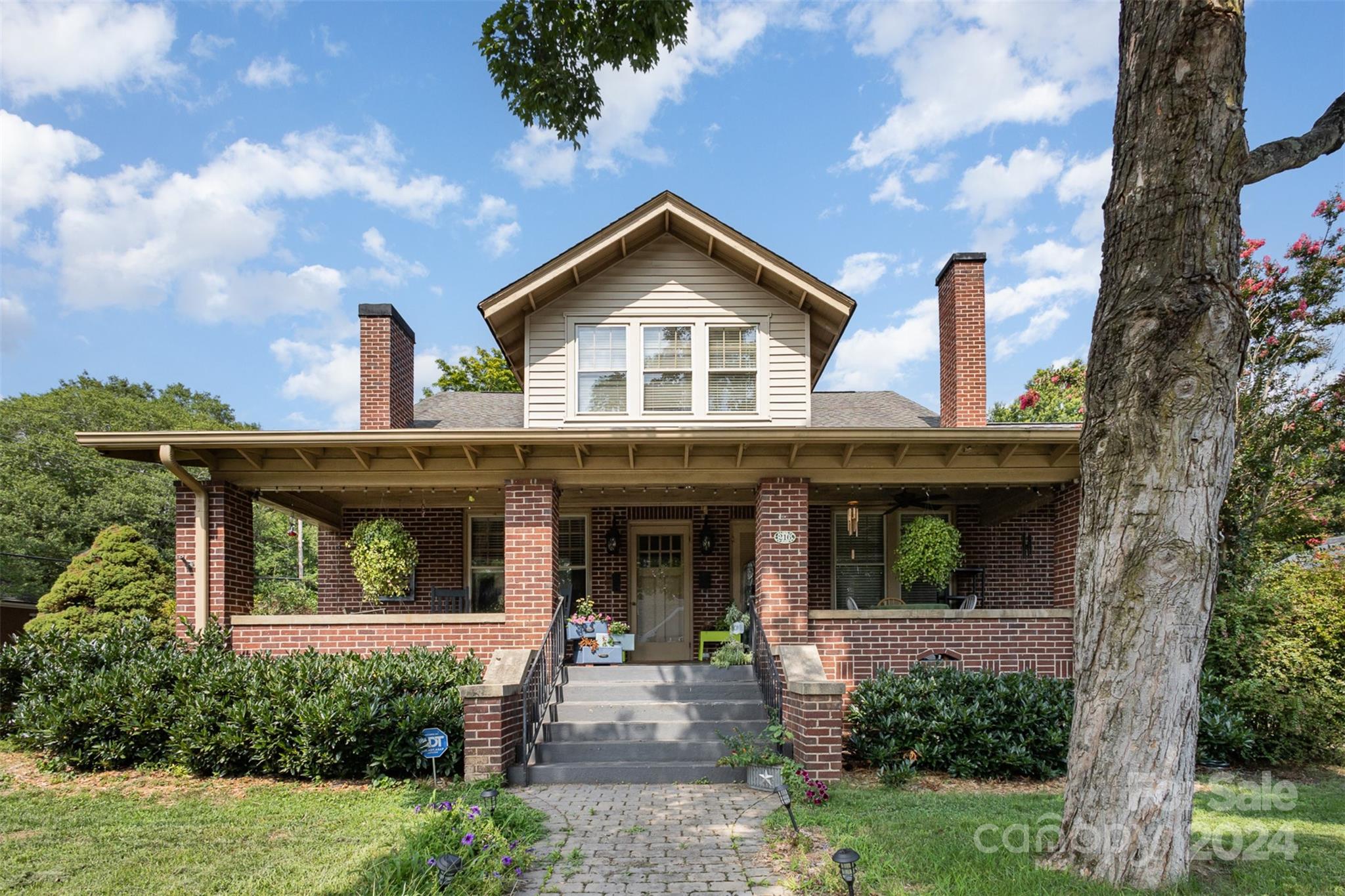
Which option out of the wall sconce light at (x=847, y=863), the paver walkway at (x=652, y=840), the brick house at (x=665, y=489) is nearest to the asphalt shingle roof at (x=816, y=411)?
the brick house at (x=665, y=489)

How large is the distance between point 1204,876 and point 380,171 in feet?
47.1

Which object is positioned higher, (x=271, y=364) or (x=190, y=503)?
(x=271, y=364)

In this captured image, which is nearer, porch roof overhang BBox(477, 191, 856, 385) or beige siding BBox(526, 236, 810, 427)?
porch roof overhang BBox(477, 191, 856, 385)

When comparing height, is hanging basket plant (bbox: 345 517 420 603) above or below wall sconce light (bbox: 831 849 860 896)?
above

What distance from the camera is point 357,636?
387 inches

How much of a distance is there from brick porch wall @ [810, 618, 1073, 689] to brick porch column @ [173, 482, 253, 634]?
709cm

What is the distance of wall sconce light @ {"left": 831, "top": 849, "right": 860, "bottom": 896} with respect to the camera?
4102 mm

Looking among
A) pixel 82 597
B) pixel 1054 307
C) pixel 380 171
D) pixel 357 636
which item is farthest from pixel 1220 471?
pixel 1054 307

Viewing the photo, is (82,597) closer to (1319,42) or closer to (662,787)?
(662,787)

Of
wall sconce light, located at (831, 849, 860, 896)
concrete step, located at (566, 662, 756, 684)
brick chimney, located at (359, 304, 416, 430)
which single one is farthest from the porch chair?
wall sconce light, located at (831, 849, 860, 896)

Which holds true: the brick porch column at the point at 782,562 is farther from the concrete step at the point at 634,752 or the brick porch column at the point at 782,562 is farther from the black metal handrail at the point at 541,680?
the black metal handrail at the point at 541,680

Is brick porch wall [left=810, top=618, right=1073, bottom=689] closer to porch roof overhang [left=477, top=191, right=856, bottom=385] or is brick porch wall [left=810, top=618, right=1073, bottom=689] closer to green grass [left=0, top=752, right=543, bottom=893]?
porch roof overhang [left=477, top=191, right=856, bottom=385]

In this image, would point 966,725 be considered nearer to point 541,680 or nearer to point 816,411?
point 541,680

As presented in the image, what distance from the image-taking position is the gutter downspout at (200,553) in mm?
9641
